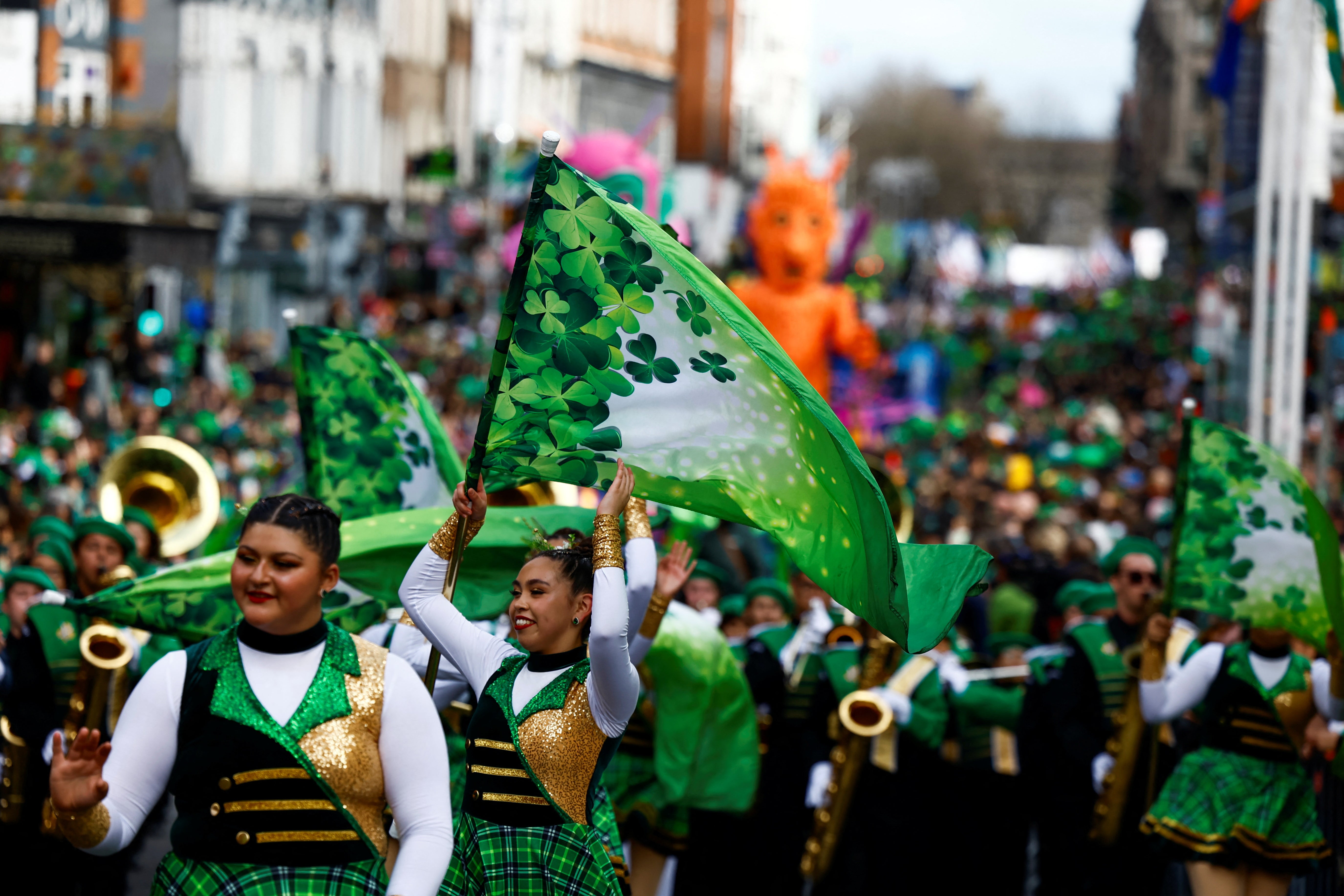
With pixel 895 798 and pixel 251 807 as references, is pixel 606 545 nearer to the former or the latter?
pixel 251 807

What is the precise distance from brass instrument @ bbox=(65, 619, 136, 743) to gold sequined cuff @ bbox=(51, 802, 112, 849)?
2993 millimetres

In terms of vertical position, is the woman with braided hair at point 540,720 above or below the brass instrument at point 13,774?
above

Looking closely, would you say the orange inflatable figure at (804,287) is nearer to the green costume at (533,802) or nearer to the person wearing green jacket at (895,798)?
the person wearing green jacket at (895,798)

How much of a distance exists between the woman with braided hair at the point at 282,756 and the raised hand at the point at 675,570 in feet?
3.88

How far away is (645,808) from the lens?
6625 mm

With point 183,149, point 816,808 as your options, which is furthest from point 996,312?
point 816,808

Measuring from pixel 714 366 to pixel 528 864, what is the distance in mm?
1224

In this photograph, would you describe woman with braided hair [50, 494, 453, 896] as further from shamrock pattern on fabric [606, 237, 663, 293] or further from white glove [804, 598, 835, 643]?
white glove [804, 598, 835, 643]

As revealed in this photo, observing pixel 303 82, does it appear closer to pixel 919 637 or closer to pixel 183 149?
pixel 183 149

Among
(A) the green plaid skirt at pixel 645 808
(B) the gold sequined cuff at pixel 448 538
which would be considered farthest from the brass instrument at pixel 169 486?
(B) the gold sequined cuff at pixel 448 538

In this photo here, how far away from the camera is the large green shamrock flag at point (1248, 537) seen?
246 inches

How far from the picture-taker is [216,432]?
1662cm

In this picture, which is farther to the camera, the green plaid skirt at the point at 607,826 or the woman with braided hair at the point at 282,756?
the green plaid skirt at the point at 607,826

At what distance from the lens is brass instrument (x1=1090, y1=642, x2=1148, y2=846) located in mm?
6844
